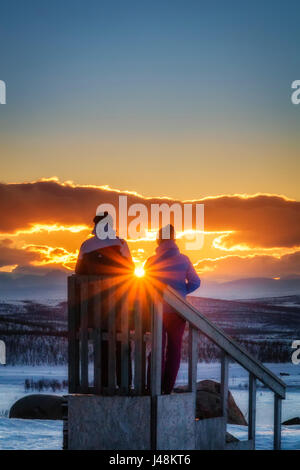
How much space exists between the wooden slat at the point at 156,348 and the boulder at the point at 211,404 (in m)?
0.83

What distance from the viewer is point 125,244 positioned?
9516 mm

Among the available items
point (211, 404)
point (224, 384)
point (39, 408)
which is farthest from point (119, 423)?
point (39, 408)

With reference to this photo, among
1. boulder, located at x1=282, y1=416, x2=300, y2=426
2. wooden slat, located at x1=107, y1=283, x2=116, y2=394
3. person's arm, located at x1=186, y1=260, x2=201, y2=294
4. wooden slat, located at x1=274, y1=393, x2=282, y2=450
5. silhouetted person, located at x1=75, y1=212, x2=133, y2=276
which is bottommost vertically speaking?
boulder, located at x1=282, y1=416, x2=300, y2=426

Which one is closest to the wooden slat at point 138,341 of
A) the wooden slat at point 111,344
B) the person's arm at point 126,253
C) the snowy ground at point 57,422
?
the wooden slat at point 111,344

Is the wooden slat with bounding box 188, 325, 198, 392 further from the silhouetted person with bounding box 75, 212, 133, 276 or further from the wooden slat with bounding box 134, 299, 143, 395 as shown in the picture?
the silhouetted person with bounding box 75, 212, 133, 276

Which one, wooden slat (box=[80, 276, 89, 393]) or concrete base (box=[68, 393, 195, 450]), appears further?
wooden slat (box=[80, 276, 89, 393])

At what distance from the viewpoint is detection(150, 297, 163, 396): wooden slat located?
29.2ft

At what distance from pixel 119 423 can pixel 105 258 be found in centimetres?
183

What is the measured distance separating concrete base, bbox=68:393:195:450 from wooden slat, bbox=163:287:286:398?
0.98 metres

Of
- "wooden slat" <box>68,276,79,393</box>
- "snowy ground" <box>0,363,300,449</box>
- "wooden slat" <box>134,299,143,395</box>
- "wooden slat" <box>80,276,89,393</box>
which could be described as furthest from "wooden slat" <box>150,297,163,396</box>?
"snowy ground" <box>0,363,300,449</box>

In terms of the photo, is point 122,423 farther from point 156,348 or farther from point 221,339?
point 221,339

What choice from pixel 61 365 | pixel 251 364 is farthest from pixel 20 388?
pixel 251 364

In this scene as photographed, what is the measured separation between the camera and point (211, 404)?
→ 534 inches

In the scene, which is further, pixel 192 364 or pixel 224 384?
pixel 224 384
